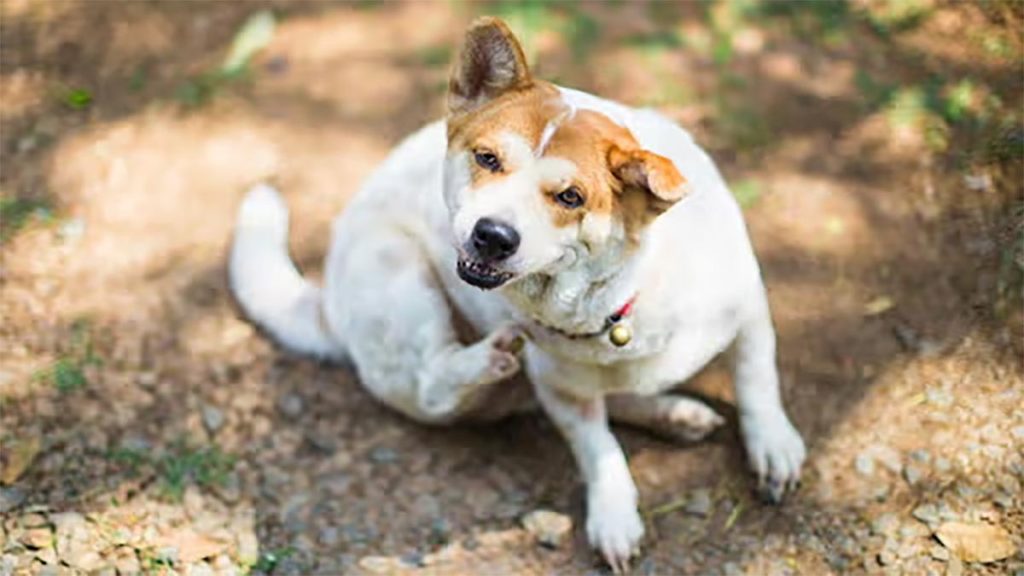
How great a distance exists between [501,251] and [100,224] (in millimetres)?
2711

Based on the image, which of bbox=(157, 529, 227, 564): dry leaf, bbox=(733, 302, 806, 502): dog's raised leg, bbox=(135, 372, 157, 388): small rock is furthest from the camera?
bbox=(135, 372, 157, 388): small rock

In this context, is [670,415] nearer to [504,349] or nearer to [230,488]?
[504,349]

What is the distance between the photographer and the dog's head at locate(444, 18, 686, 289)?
3434mm

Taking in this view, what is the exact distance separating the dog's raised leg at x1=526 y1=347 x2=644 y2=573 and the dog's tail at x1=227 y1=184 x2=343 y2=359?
1.05m

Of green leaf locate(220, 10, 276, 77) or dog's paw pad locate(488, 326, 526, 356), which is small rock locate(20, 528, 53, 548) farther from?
green leaf locate(220, 10, 276, 77)

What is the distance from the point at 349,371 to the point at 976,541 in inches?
95.8

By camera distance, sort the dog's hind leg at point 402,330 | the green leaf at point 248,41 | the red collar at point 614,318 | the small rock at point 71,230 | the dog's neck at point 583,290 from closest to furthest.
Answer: the dog's neck at point 583,290
the red collar at point 614,318
the dog's hind leg at point 402,330
the small rock at point 71,230
the green leaf at point 248,41

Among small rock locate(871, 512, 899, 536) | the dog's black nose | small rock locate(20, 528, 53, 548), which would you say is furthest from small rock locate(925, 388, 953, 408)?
small rock locate(20, 528, 53, 548)

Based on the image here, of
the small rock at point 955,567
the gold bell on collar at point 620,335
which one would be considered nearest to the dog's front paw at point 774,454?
the small rock at point 955,567

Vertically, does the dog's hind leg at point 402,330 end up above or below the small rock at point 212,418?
above

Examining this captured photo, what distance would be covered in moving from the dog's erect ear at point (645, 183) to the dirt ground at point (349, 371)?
1.35 m

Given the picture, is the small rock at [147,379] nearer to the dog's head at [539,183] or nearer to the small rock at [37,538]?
the small rock at [37,538]

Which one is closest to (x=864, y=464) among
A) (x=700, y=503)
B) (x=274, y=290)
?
(x=700, y=503)

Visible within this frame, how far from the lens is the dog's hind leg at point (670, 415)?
465 cm
